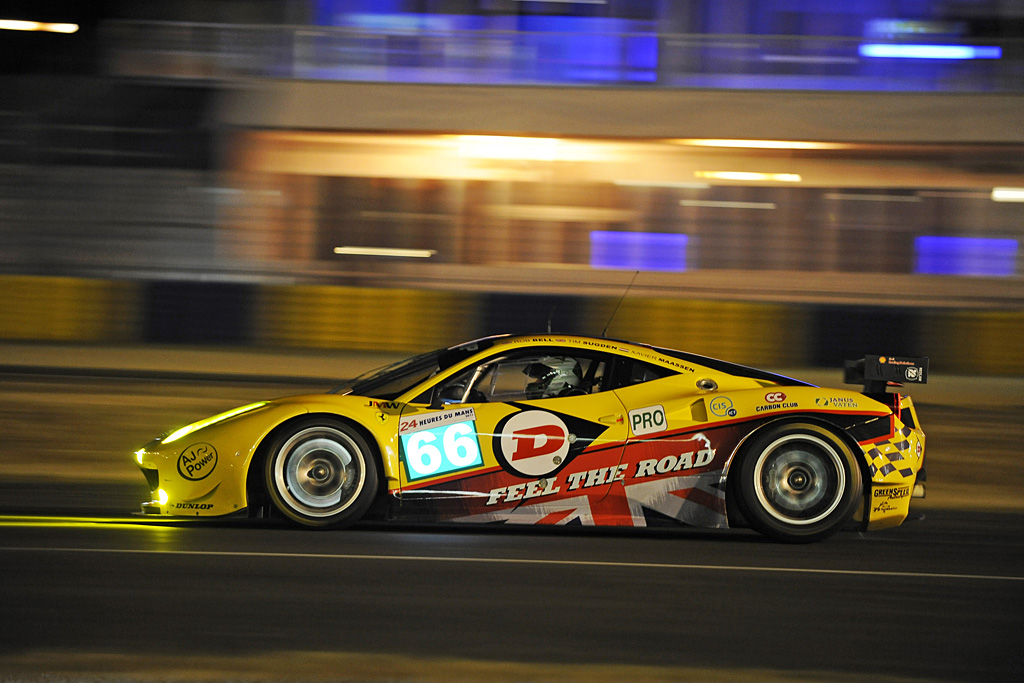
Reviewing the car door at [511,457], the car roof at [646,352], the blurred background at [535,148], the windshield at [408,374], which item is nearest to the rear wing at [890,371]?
the car roof at [646,352]

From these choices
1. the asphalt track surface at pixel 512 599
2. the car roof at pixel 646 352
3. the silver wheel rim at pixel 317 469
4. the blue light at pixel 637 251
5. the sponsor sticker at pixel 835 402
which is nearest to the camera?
the asphalt track surface at pixel 512 599

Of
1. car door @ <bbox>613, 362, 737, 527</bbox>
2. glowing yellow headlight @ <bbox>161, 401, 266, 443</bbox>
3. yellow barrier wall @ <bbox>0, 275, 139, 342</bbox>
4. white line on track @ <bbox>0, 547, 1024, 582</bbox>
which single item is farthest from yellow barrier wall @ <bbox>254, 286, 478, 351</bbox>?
white line on track @ <bbox>0, 547, 1024, 582</bbox>

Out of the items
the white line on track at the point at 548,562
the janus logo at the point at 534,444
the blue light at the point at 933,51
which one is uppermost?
the blue light at the point at 933,51

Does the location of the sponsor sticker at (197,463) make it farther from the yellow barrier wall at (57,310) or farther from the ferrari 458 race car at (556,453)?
the yellow barrier wall at (57,310)

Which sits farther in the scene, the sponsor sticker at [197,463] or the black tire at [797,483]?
the black tire at [797,483]

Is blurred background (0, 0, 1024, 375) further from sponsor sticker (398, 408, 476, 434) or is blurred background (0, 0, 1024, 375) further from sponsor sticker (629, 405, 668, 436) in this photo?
sponsor sticker (398, 408, 476, 434)

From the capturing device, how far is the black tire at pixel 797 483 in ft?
21.0

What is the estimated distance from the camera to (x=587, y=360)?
6633mm

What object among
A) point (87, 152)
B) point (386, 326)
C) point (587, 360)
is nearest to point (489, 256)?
point (386, 326)

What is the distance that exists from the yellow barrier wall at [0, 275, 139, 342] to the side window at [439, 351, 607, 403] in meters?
10.5

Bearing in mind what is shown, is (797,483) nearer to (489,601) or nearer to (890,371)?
(890,371)

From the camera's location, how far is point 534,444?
6320 mm

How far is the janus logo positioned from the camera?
6.30m

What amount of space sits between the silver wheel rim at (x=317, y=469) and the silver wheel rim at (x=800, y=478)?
2309 mm
